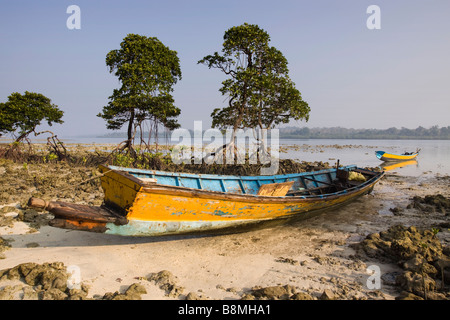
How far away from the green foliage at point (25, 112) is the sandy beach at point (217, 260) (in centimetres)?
1054

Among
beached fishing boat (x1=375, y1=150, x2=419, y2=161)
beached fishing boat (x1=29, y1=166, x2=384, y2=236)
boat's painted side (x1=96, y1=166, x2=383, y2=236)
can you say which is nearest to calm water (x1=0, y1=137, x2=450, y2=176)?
beached fishing boat (x1=375, y1=150, x2=419, y2=161)

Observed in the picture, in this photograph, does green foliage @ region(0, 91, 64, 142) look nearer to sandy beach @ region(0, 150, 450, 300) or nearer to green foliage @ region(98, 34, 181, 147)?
green foliage @ region(98, 34, 181, 147)

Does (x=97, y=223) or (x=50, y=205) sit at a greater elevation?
(x=50, y=205)

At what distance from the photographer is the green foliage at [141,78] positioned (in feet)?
46.8

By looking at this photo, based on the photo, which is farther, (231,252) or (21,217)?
(21,217)

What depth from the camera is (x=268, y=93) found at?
1612 cm

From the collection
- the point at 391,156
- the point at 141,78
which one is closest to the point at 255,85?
the point at 141,78

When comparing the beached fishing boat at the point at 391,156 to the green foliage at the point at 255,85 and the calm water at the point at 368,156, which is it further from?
the green foliage at the point at 255,85

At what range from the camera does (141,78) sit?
14398 mm

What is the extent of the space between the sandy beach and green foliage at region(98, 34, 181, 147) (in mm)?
7522

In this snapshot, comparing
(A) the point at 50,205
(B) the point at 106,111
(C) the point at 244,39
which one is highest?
(C) the point at 244,39
